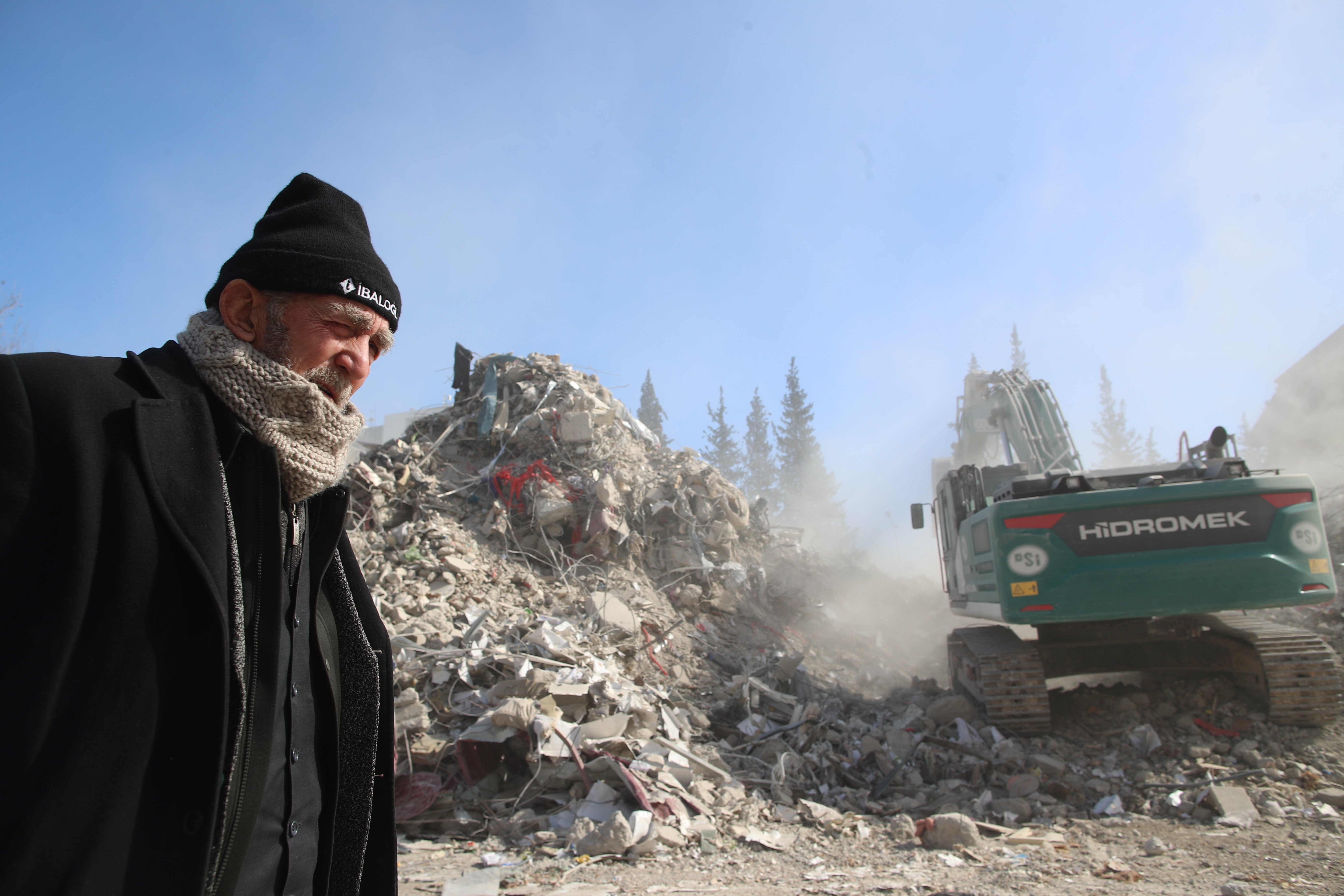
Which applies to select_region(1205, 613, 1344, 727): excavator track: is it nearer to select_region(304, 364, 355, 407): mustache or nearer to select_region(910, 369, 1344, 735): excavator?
select_region(910, 369, 1344, 735): excavator

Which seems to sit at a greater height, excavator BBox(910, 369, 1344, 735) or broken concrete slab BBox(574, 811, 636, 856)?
excavator BBox(910, 369, 1344, 735)

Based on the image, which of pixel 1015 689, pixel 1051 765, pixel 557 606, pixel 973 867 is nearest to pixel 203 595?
pixel 973 867

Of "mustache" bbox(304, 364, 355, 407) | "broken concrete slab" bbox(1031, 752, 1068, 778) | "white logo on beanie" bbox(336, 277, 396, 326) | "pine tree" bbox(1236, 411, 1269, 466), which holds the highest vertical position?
"pine tree" bbox(1236, 411, 1269, 466)

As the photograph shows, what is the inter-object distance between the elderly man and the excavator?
5341 mm

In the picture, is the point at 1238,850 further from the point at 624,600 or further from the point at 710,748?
the point at 624,600

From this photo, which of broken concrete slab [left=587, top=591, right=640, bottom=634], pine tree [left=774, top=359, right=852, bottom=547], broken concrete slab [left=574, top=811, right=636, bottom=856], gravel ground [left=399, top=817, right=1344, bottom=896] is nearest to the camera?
gravel ground [left=399, top=817, right=1344, bottom=896]

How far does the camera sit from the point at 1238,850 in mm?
4141

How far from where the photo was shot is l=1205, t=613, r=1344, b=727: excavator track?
5.43m

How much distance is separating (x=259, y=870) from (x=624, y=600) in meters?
7.59

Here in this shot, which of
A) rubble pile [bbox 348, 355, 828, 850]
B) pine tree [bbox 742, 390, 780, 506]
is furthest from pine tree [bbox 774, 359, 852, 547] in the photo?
rubble pile [bbox 348, 355, 828, 850]

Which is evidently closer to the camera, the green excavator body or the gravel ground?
the gravel ground

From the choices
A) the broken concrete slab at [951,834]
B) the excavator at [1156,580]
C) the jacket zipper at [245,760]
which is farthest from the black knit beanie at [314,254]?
the excavator at [1156,580]

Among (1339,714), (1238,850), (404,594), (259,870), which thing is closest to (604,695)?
(404,594)

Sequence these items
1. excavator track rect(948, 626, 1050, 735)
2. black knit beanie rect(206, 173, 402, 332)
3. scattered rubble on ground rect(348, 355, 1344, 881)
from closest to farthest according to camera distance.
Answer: black knit beanie rect(206, 173, 402, 332), scattered rubble on ground rect(348, 355, 1344, 881), excavator track rect(948, 626, 1050, 735)
